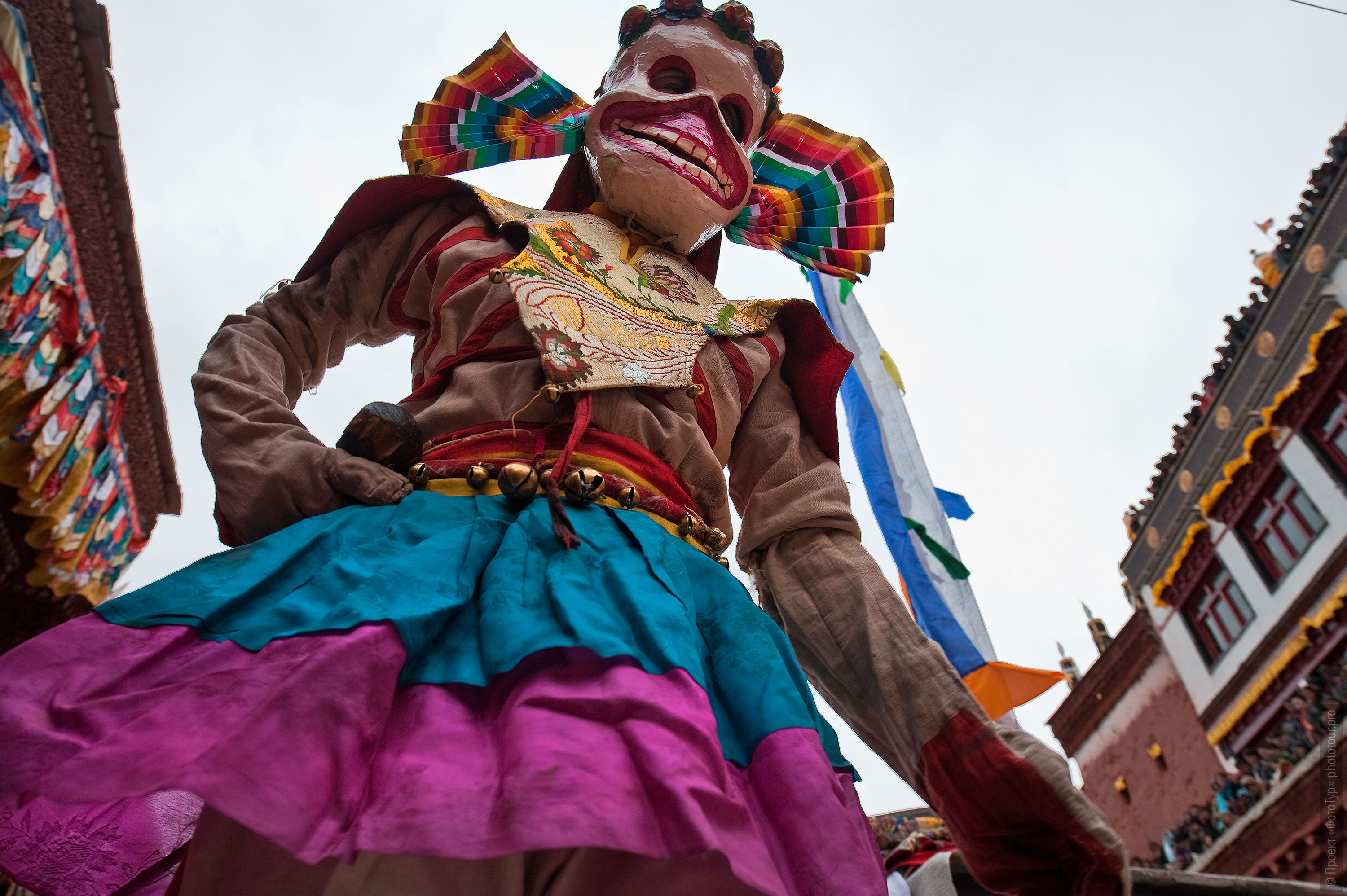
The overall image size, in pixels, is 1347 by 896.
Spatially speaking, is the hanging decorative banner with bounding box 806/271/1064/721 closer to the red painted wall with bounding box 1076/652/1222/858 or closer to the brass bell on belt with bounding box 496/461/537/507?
the brass bell on belt with bounding box 496/461/537/507

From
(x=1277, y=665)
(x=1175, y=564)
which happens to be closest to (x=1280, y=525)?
(x=1277, y=665)

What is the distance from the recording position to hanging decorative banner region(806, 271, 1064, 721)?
6.52 ft

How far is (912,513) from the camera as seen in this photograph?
299cm

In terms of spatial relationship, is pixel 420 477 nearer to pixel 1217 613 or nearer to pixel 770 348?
pixel 770 348

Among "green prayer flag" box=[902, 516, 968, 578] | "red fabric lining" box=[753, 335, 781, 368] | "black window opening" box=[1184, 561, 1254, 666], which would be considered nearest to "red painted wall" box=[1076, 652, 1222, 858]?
"black window opening" box=[1184, 561, 1254, 666]

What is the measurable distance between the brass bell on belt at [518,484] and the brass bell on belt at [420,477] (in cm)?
12

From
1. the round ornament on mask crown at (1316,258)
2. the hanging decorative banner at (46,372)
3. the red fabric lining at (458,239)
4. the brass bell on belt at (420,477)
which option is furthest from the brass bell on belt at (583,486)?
the round ornament on mask crown at (1316,258)

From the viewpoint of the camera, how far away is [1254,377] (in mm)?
11680

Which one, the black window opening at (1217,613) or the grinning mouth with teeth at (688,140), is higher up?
the black window opening at (1217,613)

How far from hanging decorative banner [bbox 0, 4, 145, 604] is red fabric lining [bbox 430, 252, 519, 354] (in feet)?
12.7

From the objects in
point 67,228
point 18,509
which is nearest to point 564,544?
point 18,509

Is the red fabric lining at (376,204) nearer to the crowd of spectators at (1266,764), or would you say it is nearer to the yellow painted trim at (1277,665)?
the crowd of spectators at (1266,764)

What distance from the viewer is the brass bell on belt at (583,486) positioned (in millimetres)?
1349

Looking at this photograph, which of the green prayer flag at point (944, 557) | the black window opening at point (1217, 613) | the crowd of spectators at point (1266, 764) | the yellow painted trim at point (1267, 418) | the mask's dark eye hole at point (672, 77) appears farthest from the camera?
the black window opening at point (1217, 613)
